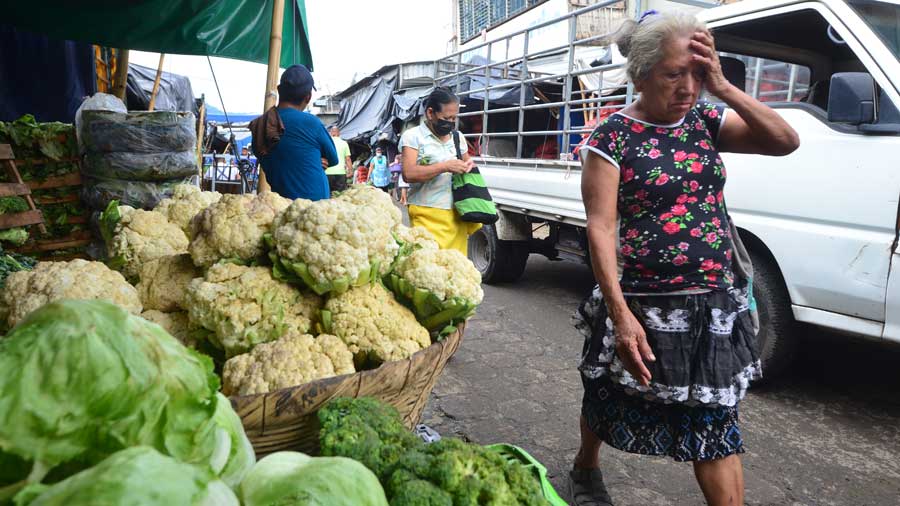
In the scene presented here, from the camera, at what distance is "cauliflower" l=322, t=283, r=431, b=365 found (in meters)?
1.76

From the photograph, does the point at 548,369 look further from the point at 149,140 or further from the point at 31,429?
the point at 31,429

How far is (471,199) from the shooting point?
4238 millimetres

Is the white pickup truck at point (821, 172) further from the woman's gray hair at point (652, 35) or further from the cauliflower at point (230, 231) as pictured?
the cauliflower at point (230, 231)

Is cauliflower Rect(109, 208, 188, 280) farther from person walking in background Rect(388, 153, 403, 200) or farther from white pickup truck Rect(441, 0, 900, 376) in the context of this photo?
person walking in background Rect(388, 153, 403, 200)

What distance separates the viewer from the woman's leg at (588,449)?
8.57ft

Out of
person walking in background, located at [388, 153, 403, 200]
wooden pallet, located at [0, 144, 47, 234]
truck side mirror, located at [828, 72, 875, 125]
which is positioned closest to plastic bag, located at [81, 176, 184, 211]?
wooden pallet, located at [0, 144, 47, 234]

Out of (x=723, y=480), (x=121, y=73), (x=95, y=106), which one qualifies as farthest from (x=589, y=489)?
(x=121, y=73)

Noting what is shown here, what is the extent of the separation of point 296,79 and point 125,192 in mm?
1551

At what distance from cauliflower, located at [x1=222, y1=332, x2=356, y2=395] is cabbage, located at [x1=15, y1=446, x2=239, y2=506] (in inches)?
30.0

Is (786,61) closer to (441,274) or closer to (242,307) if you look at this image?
(441,274)

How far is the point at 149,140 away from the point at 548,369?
3.40 metres

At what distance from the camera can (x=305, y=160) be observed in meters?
4.15

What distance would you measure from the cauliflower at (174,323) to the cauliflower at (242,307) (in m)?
0.12

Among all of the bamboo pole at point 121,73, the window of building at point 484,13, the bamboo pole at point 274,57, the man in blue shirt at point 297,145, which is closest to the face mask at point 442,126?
the man in blue shirt at point 297,145
